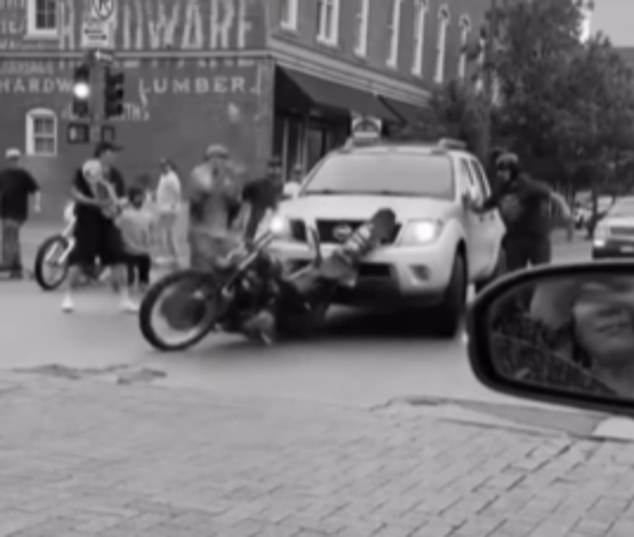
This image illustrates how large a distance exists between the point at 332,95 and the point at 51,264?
54.6 feet

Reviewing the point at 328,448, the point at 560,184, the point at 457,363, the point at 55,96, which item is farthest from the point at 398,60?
the point at 328,448

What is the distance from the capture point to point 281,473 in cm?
579

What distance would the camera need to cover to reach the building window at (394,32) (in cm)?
3572

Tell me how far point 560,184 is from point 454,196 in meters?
29.7

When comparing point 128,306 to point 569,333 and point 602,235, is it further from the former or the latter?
point 602,235

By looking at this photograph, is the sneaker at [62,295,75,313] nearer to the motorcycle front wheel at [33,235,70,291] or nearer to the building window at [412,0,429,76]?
the motorcycle front wheel at [33,235,70,291]

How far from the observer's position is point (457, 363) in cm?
973

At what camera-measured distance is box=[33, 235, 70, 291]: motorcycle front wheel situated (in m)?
15.0

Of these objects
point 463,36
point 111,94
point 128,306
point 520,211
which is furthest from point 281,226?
point 463,36

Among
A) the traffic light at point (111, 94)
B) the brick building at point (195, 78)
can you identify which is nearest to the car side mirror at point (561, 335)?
the traffic light at point (111, 94)

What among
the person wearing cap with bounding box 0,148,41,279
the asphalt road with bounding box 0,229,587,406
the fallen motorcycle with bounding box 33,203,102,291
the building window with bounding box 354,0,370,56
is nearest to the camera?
the asphalt road with bounding box 0,229,587,406

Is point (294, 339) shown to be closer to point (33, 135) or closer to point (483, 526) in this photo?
point (483, 526)

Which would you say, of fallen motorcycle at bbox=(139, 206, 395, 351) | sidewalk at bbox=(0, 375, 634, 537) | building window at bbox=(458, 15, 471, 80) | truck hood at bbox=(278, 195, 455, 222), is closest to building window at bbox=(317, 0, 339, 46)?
building window at bbox=(458, 15, 471, 80)

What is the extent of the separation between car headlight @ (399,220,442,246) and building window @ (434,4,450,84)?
29666mm
